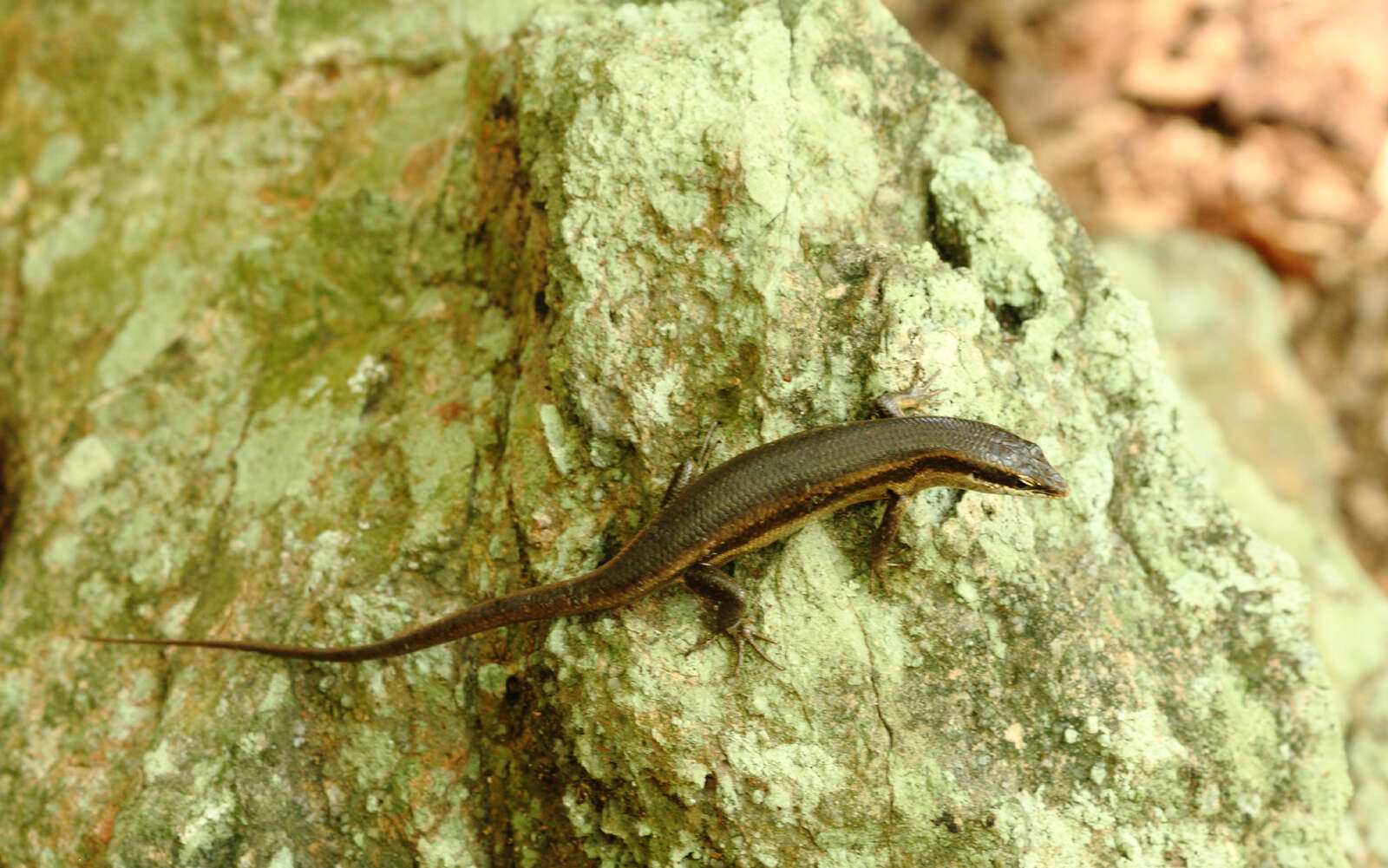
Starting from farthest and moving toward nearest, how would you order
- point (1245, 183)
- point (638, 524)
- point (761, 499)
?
point (1245, 183) → point (638, 524) → point (761, 499)

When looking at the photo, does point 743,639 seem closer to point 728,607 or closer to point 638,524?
point 728,607

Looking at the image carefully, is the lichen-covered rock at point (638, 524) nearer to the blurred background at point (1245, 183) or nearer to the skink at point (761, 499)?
the skink at point (761, 499)

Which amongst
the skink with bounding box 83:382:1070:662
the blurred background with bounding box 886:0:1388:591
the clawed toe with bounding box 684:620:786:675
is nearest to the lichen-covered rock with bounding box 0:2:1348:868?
the clawed toe with bounding box 684:620:786:675

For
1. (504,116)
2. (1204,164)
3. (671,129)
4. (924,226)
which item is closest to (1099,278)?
(924,226)

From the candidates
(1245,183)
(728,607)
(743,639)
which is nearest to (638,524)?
(728,607)

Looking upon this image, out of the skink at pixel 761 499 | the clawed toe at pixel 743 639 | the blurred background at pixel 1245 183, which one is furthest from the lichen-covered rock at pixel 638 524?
the blurred background at pixel 1245 183

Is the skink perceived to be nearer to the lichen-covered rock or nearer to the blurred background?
the lichen-covered rock
